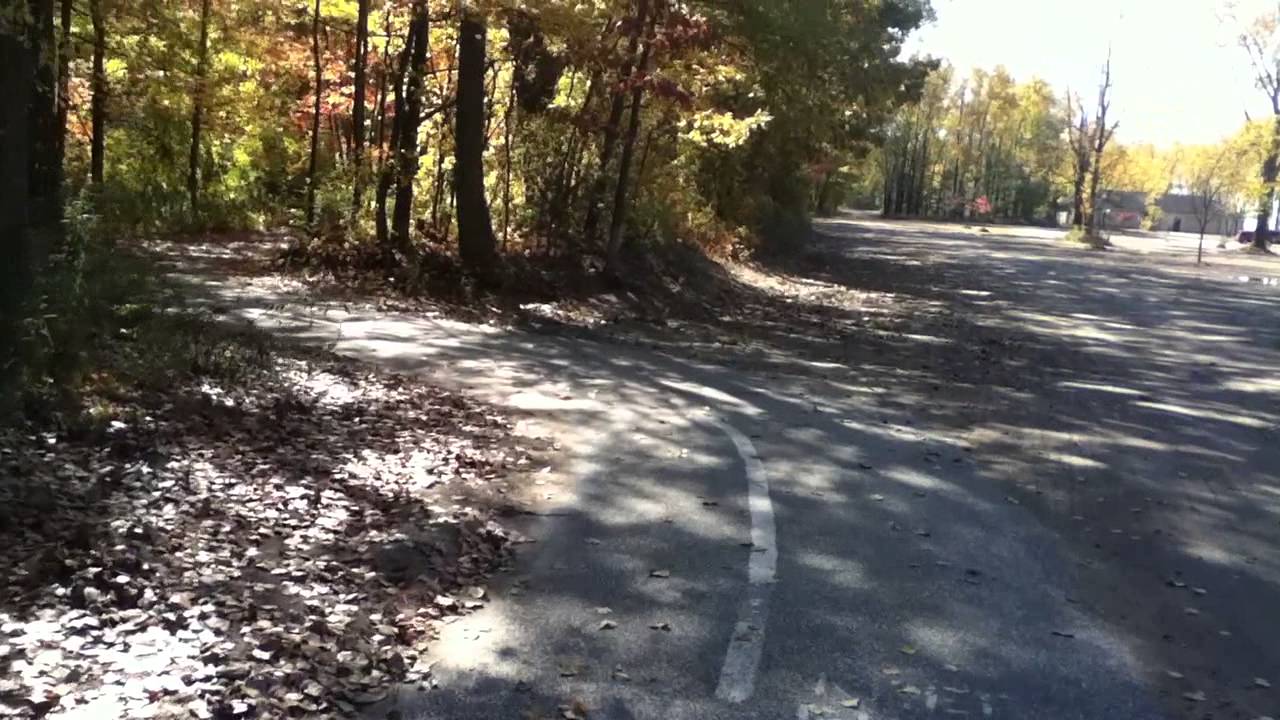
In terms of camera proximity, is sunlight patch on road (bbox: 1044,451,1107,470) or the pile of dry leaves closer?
the pile of dry leaves

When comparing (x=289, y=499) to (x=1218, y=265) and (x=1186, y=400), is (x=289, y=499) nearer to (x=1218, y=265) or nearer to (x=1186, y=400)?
(x=1186, y=400)

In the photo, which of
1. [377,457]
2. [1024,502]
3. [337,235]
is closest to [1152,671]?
[1024,502]

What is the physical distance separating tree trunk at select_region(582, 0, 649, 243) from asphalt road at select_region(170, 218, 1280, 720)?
7.02m

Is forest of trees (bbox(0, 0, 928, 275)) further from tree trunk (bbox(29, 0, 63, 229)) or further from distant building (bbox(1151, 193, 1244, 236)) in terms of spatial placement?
distant building (bbox(1151, 193, 1244, 236))

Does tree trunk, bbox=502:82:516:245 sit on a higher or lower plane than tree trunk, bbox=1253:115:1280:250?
lower

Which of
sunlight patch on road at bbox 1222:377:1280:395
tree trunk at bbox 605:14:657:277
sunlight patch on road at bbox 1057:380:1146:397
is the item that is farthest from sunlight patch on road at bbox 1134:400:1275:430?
tree trunk at bbox 605:14:657:277

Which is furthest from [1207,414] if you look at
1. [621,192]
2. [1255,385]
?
[621,192]

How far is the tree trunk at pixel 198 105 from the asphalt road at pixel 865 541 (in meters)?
11.6

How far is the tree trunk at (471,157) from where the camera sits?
19359 mm

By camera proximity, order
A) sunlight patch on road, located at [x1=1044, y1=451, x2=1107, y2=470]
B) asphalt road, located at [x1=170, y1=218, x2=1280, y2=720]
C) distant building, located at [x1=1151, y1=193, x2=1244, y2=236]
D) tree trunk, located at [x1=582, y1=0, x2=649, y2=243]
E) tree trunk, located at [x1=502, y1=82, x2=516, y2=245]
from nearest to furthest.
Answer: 1. asphalt road, located at [x1=170, y1=218, x2=1280, y2=720]
2. sunlight patch on road, located at [x1=1044, y1=451, x2=1107, y2=470]
3. tree trunk, located at [x1=582, y1=0, x2=649, y2=243]
4. tree trunk, located at [x1=502, y1=82, x2=516, y2=245]
5. distant building, located at [x1=1151, y1=193, x2=1244, y2=236]

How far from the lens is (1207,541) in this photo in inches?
310

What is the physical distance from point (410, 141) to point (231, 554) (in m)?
15.5

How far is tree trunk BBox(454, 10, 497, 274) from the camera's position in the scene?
63.5 ft

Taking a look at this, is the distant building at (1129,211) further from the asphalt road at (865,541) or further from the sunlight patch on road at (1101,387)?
the asphalt road at (865,541)
